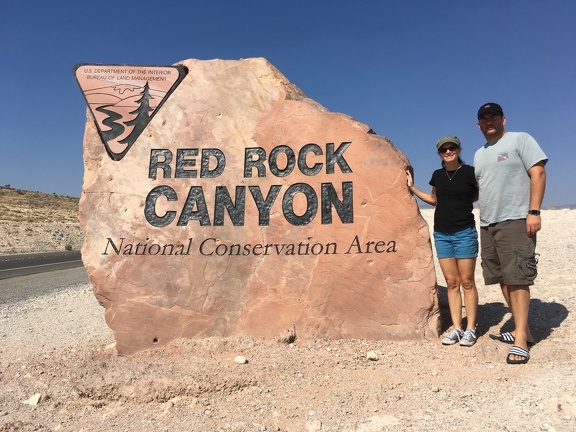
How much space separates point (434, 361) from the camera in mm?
4035

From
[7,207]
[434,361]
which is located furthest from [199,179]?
[7,207]

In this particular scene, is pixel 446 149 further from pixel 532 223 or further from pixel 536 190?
pixel 532 223

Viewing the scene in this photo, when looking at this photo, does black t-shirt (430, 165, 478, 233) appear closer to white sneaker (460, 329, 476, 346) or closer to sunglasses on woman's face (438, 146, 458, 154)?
sunglasses on woman's face (438, 146, 458, 154)

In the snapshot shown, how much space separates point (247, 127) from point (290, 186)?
82 centimetres

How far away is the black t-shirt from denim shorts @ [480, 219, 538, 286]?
249 mm

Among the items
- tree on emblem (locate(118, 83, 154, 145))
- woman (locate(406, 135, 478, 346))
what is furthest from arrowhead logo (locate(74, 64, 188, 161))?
woman (locate(406, 135, 478, 346))

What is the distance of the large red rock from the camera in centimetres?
461

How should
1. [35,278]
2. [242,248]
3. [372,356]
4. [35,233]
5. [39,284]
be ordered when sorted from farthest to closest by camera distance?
[35,233], [35,278], [39,284], [242,248], [372,356]

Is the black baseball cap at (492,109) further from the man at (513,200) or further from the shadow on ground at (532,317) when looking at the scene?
the shadow on ground at (532,317)

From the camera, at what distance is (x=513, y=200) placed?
395 cm

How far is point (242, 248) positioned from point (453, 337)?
2.28 meters

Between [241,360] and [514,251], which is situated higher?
[514,251]

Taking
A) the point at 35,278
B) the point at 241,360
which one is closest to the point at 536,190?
the point at 241,360

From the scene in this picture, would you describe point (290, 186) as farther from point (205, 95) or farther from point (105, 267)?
point (105, 267)
